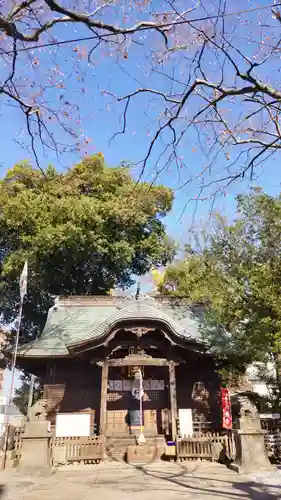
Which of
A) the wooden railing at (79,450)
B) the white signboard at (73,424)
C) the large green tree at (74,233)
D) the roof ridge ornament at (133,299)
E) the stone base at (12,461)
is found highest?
the large green tree at (74,233)

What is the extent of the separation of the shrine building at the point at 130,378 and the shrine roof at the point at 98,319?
0.17 ft

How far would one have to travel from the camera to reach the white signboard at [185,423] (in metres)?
13.7

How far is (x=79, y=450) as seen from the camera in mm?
12734

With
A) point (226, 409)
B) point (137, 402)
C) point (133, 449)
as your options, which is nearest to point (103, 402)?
point (133, 449)

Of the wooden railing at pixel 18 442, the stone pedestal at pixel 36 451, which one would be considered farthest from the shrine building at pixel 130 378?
the stone pedestal at pixel 36 451

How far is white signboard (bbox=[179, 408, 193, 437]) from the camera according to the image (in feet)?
44.8

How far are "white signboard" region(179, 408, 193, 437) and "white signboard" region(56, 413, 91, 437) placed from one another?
3491 millimetres

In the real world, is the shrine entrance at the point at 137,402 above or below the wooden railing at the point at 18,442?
above

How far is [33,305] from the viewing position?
91.0ft

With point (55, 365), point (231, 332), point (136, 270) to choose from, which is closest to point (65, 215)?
point (136, 270)

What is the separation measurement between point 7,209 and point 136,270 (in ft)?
34.0

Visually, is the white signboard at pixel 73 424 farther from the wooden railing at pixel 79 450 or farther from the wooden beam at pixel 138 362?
the wooden beam at pixel 138 362

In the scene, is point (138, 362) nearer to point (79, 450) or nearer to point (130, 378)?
point (130, 378)

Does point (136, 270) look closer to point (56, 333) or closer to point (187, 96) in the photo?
point (56, 333)
